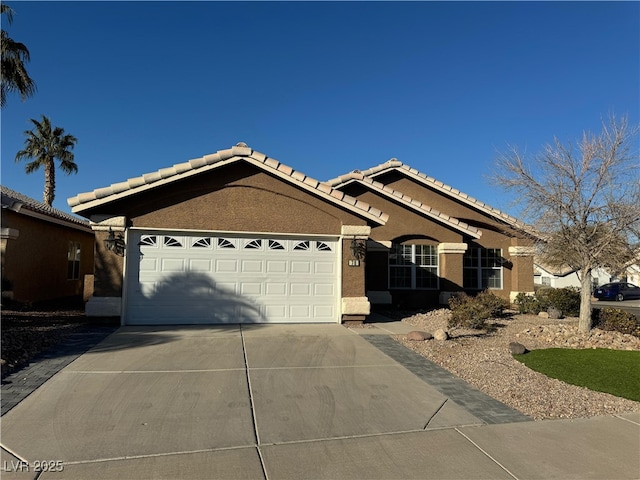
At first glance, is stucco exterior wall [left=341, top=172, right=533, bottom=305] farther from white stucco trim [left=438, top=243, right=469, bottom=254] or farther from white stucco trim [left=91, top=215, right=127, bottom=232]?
white stucco trim [left=91, top=215, right=127, bottom=232]

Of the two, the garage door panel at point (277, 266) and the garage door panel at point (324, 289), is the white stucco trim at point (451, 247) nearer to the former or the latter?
the garage door panel at point (324, 289)

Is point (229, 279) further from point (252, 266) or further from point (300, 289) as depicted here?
point (300, 289)

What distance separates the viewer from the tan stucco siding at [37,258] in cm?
1377

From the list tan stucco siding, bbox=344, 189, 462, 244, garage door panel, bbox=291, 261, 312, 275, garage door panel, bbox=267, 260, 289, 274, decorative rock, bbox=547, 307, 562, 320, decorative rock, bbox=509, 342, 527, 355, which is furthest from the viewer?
tan stucco siding, bbox=344, 189, 462, 244

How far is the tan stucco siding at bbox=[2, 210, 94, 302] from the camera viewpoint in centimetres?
1377

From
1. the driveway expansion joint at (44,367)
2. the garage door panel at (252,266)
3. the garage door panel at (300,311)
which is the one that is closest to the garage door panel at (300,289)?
the garage door panel at (300,311)

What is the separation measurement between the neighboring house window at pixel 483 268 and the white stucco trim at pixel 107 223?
13888 mm

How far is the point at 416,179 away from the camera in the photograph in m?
18.6

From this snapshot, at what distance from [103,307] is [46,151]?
25.4 meters

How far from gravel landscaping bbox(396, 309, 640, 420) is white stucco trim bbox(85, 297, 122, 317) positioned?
7065 millimetres

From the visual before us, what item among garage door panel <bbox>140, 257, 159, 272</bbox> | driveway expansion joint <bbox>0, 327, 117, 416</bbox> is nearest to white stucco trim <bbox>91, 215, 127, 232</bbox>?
garage door panel <bbox>140, 257, 159, 272</bbox>

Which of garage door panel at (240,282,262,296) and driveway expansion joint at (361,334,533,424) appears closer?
driveway expansion joint at (361,334,533,424)

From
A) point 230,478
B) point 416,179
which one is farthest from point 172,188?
point 416,179

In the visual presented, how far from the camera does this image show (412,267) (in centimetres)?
1683
